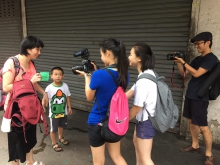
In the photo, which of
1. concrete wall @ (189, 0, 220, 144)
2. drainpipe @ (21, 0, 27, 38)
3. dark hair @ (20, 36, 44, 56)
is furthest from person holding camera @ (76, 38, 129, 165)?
drainpipe @ (21, 0, 27, 38)

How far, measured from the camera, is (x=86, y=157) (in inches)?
126

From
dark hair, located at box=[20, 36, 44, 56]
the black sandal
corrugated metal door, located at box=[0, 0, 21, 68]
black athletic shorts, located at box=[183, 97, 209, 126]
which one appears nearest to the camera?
dark hair, located at box=[20, 36, 44, 56]

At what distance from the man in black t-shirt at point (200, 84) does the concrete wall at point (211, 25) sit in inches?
14.5

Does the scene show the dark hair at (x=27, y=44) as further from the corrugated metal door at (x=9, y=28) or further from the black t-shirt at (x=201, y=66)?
the corrugated metal door at (x=9, y=28)

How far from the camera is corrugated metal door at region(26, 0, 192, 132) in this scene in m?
3.60

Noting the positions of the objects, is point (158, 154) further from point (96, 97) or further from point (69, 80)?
point (69, 80)

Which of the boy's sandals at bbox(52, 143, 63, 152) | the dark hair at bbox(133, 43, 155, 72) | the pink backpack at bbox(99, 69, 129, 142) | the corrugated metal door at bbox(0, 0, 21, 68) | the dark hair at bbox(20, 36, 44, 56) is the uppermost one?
the corrugated metal door at bbox(0, 0, 21, 68)

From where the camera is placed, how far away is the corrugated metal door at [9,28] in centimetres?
616

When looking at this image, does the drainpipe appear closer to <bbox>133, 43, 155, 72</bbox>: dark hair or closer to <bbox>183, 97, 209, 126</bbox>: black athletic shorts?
<bbox>133, 43, 155, 72</bbox>: dark hair

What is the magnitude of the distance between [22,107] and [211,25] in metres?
3.03

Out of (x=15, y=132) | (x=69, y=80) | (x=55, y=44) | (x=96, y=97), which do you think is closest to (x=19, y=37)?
(x=55, y=44)

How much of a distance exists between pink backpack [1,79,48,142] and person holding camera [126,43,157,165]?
44.0 inches

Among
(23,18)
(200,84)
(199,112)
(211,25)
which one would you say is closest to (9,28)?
(23,18)

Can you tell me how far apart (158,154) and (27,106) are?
2.26 metres
